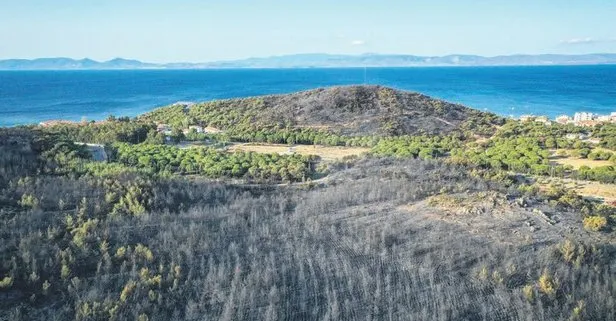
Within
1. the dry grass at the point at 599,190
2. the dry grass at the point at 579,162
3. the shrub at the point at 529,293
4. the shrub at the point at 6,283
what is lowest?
the dry grass at the point at 599,190

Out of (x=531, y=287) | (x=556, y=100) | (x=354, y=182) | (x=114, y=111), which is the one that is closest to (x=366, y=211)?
(x=354, y=182)

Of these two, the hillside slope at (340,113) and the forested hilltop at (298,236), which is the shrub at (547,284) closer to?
the forested hilltop at (298,236)

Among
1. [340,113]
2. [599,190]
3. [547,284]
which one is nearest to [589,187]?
[599,190]

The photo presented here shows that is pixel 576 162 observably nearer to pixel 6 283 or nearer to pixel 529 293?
pixel 529 293

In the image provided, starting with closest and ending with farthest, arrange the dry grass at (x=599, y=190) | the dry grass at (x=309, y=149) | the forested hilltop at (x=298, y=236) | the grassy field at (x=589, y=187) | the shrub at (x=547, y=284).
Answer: the forested hilltop at (x=298, y=236)
the shrub at (x=547, y=284)
the dry grass at (x=599, y=190)
the grassy field at (x=589, y=187)
the dry grass at (x=309, y=149)

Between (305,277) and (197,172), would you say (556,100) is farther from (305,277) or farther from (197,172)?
(305,277)

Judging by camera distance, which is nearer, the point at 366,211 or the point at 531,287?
the point at 531,287

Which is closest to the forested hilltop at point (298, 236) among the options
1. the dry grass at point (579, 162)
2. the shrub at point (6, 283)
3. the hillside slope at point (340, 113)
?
the shrub at point (6, 283)
